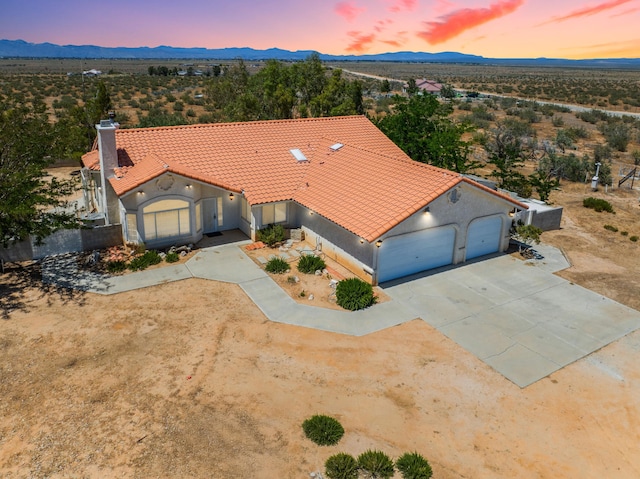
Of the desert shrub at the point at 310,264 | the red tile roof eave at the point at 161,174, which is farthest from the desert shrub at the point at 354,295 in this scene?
the red tile roof eave at the point at 161,174

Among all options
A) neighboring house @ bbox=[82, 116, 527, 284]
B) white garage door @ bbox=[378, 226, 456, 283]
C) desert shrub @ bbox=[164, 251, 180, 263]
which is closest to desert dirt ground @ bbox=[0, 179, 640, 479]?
desert shrub @ bbox=[164, 251, 180, 263]

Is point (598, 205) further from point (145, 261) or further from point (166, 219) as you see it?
point (145, 261)

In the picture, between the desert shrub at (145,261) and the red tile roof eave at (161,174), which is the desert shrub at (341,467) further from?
the red tile roof eave at (161,174)

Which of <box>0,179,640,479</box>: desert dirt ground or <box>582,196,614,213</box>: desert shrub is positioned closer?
<box>0,179,640,479</box>: desert dirt ground

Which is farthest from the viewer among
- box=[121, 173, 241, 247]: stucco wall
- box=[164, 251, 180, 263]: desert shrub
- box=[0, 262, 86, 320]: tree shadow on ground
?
box=[164, 251, 180, 263]: desert shrub

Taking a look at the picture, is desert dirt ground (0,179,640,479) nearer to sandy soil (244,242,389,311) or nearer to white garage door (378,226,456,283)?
sandy soil (244,242,389,311)

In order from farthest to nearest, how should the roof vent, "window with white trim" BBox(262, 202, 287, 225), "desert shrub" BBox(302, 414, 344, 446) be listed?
the roof vent, "window with white trim" BBox(262, 202, 287, 225), "desert shrub" BBox(302, 414, 344, 446)

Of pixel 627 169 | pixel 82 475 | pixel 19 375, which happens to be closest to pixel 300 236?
pixel 19 375

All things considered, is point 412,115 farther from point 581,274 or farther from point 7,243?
point 7,243
